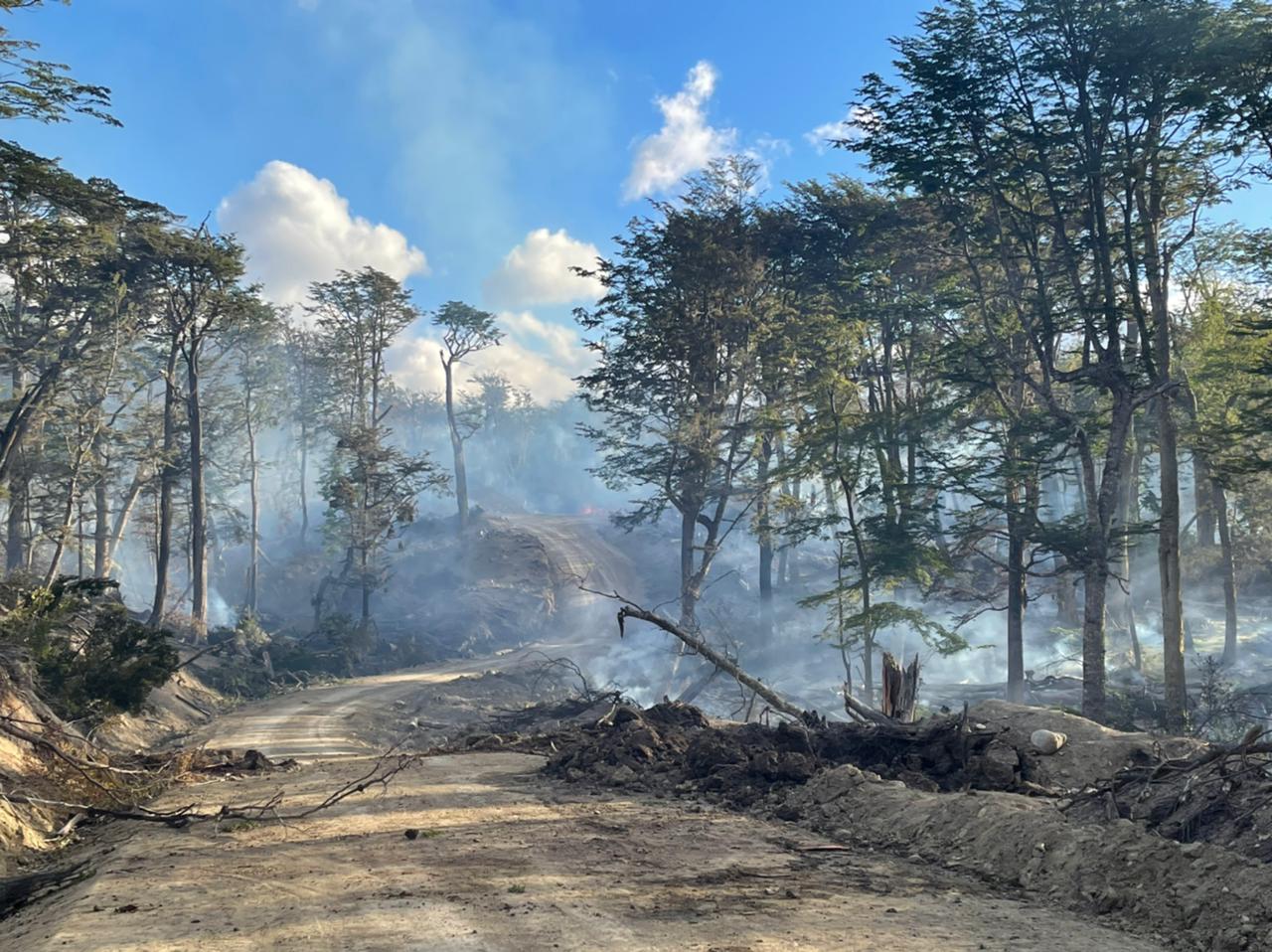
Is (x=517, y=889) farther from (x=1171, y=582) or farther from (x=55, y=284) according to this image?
(x=55, y=284)

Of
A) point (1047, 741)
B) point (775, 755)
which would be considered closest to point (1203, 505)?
point (1047, 741)

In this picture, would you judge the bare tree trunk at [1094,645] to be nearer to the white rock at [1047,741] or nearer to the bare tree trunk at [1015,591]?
the bare tree trunk at [1015,591]

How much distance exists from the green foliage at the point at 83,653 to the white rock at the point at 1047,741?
45.3ft

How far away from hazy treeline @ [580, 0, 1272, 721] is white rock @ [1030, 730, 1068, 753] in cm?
924

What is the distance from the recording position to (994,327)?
953 inches

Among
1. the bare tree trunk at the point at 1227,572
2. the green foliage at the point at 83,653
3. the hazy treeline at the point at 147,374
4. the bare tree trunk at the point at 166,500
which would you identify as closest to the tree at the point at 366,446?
the hazy treeline at the point at 147,374

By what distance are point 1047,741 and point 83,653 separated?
15.1m

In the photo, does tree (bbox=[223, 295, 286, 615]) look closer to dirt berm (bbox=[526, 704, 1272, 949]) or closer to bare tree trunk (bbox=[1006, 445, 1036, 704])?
bare tree trunk (bbox=[1006, 445, 1036, 704])

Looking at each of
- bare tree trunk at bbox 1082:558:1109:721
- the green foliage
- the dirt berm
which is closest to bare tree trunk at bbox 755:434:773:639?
bare tree trunk at bbox 1082:558:1109:721

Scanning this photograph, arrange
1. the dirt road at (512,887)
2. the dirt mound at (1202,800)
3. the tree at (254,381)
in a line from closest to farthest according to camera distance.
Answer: the dirt road at (512,887) → the dirt mound at (1202,800) → the tree at (254,381)

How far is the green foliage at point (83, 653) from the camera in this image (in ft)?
43.3

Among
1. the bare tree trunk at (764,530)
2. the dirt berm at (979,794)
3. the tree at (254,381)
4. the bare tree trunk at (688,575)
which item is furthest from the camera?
the tree at (254,381)

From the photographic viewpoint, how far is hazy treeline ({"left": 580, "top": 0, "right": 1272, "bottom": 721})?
59.7ft

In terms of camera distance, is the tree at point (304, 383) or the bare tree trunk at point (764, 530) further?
the tree at point (304, 383)
